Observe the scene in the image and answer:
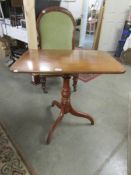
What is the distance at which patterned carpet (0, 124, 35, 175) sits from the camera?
114cm

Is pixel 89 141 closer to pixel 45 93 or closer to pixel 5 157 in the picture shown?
pixel 5 157

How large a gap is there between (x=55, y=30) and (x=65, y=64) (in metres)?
0.86

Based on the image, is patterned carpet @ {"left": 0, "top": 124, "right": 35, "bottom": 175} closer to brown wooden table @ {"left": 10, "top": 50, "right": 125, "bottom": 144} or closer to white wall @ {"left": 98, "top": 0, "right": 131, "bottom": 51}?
brown wooden table @ {"left": 10, "top": 50, "right": 125, "bottom": 144}

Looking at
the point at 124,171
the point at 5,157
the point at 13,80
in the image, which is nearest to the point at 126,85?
the point at 124,171

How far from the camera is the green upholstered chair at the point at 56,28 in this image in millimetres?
1677

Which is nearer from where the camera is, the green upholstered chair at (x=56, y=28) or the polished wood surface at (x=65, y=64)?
the polished wood surface at (x=65, y=64)

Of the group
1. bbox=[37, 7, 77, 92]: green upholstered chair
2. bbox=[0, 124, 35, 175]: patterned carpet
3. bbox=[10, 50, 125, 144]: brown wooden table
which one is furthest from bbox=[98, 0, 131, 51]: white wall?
bbox=[0, 124, 35, 175]: patterned carpet

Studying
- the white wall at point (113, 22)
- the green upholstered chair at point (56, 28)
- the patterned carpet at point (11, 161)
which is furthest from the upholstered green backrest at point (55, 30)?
the white wall at point (113, 22)

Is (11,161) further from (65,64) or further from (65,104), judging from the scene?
(65,64)

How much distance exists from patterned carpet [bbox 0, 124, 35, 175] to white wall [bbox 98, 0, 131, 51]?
3247 mm

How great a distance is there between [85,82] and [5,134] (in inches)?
59.3

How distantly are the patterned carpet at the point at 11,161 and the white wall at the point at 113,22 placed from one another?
3.25m

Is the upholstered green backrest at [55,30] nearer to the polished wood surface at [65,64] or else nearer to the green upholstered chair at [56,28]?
the green upholstered chair at [56,28]

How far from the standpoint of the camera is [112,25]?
357 centimetres
